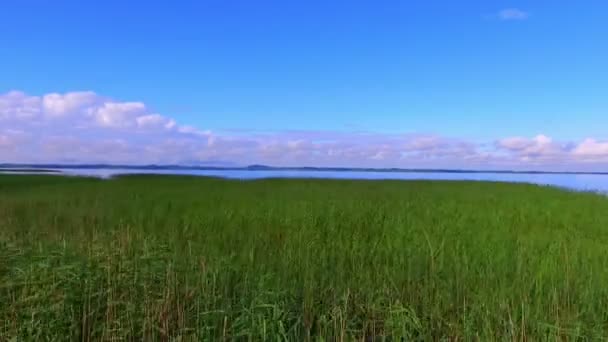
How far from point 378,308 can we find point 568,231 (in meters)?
7.84

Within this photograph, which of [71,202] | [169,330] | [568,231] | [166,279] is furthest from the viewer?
[71,202]

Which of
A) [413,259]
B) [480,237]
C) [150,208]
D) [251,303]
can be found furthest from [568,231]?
[150,208]

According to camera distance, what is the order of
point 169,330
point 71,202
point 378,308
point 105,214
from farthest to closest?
1. point 71,202
2. point 105,214
3. point 378,308
4. point 169,330

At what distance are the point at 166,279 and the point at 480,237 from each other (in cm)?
636

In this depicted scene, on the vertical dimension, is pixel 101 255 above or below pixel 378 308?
above

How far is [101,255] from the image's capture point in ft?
21.4

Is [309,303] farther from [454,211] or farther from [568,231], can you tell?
[454,211]

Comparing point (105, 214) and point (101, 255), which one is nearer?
point (101, 255)

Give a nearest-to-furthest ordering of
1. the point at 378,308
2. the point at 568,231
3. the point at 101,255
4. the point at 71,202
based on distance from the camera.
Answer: the point at 378,308 → the point at 101,255 → the point at 568,231 → the point at 71,202

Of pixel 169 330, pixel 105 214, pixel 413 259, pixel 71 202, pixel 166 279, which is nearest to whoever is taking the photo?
pixel 169 330

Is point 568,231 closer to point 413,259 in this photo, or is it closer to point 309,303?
point 413,259

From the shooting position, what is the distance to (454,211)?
14102 millimetres

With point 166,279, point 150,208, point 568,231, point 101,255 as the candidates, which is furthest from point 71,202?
point 568,231

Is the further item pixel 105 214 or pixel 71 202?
pixel 71 202
